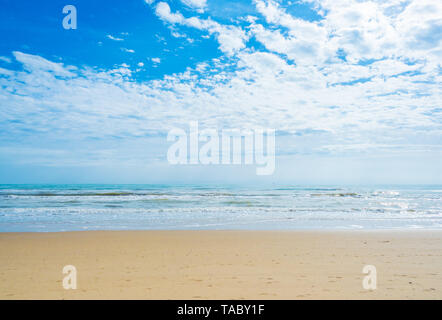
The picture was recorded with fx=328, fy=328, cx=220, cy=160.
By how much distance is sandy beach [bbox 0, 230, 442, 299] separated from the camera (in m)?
5.45

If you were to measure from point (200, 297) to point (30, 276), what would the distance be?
355 cm

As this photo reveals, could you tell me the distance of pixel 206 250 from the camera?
9023mm

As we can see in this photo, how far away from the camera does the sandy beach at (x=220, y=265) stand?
5.45 metres

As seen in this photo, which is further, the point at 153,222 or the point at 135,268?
the point at 153,222

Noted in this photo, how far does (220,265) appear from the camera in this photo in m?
7.23

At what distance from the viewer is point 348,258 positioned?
7.97 meters
